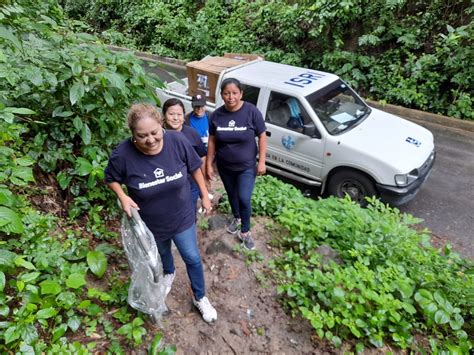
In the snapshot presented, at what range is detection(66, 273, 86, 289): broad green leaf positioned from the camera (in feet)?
7.56

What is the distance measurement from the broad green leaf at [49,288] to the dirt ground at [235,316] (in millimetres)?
828

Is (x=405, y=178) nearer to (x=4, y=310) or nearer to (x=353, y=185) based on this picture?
(x=353, y=185)

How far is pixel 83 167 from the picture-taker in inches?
122

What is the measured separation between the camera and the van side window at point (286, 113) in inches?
196

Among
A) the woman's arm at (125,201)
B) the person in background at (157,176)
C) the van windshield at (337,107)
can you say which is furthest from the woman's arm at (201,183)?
the van windshield at (337,107)

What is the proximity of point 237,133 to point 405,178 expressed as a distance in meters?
2.60

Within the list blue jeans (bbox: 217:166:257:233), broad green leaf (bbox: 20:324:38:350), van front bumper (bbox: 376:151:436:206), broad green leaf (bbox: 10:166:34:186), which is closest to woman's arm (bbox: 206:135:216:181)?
blue jeans (bbox: 217:166:257:233)

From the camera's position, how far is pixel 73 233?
10.1 feet

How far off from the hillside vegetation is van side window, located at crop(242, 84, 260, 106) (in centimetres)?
274

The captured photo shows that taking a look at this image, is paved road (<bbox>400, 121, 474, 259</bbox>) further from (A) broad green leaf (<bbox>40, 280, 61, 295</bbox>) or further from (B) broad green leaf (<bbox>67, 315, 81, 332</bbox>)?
(A) broad green leaf (<bbox>40, 280, 61, 295</bbox>)

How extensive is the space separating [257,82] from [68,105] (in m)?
2.89

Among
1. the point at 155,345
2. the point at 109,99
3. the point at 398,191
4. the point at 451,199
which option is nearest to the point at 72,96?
the point at 109,99

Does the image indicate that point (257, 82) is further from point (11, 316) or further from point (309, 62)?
point (309, 62)

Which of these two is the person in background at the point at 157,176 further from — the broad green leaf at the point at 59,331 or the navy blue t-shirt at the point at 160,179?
the broad green leaf at the point at 59,331
